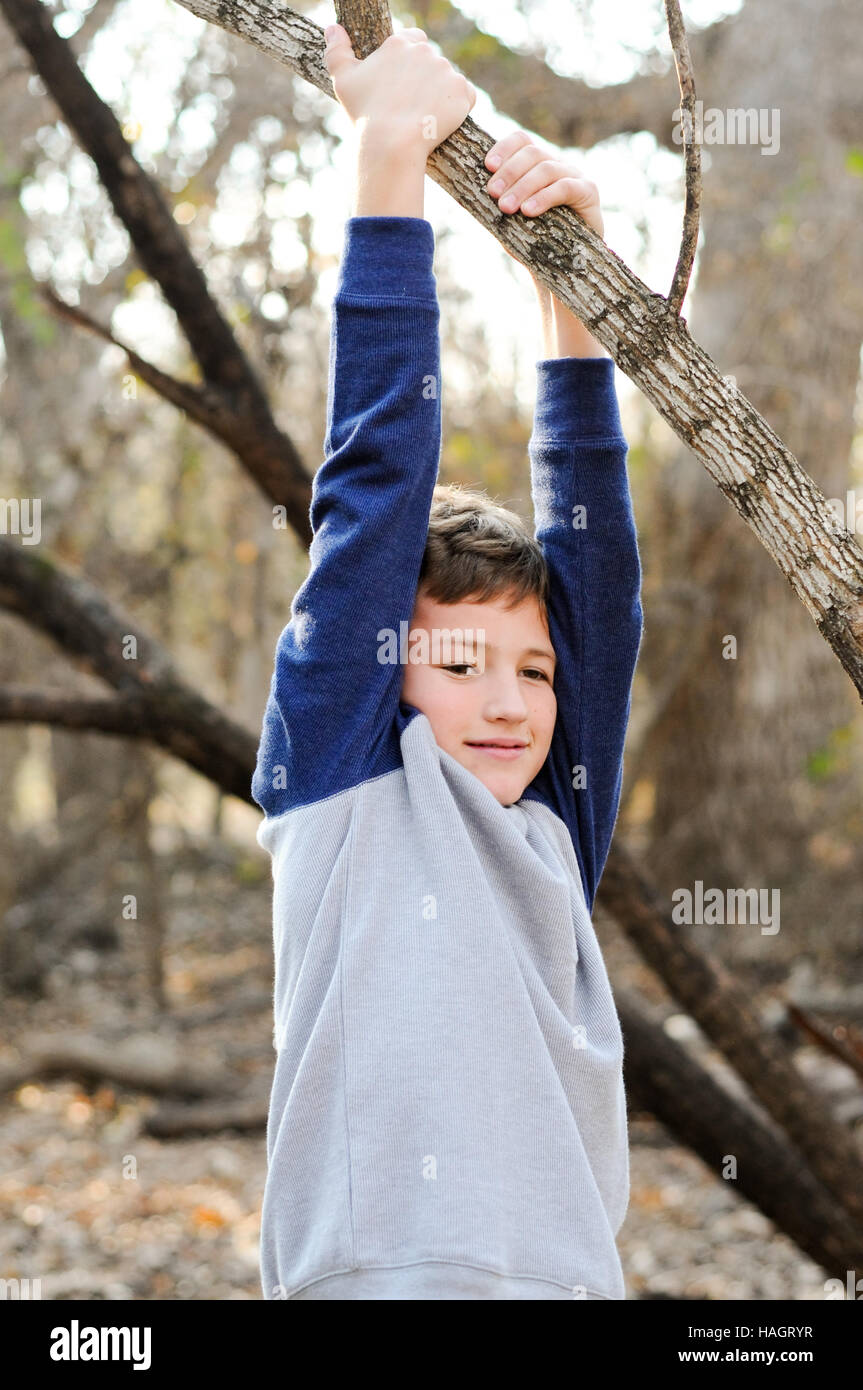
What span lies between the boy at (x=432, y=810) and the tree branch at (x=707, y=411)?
5 cm

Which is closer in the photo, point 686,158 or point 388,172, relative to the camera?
point 686,158

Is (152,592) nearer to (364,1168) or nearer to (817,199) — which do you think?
(817,199)

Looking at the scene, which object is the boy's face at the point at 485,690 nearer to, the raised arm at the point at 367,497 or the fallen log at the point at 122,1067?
the raised arm at the point at 367,497

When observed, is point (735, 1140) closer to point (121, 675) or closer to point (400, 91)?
point (121, 675)

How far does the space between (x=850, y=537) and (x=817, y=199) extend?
486 cm

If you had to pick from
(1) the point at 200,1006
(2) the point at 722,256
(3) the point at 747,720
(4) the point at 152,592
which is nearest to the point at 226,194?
(4) the point at 152,592

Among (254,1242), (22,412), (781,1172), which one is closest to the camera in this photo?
(781,1172)

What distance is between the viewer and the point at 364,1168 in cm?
119

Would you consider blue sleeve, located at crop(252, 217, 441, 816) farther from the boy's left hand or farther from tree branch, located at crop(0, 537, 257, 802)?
tree branch, located at crop(0, 537, 257, 802)

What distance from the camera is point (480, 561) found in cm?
146

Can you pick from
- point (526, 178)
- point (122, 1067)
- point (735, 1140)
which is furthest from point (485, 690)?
point (122, 1067)

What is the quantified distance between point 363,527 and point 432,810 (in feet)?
0.99

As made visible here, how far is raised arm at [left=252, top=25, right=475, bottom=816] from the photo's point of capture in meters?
1.33

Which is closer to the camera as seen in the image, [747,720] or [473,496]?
[473,496]
